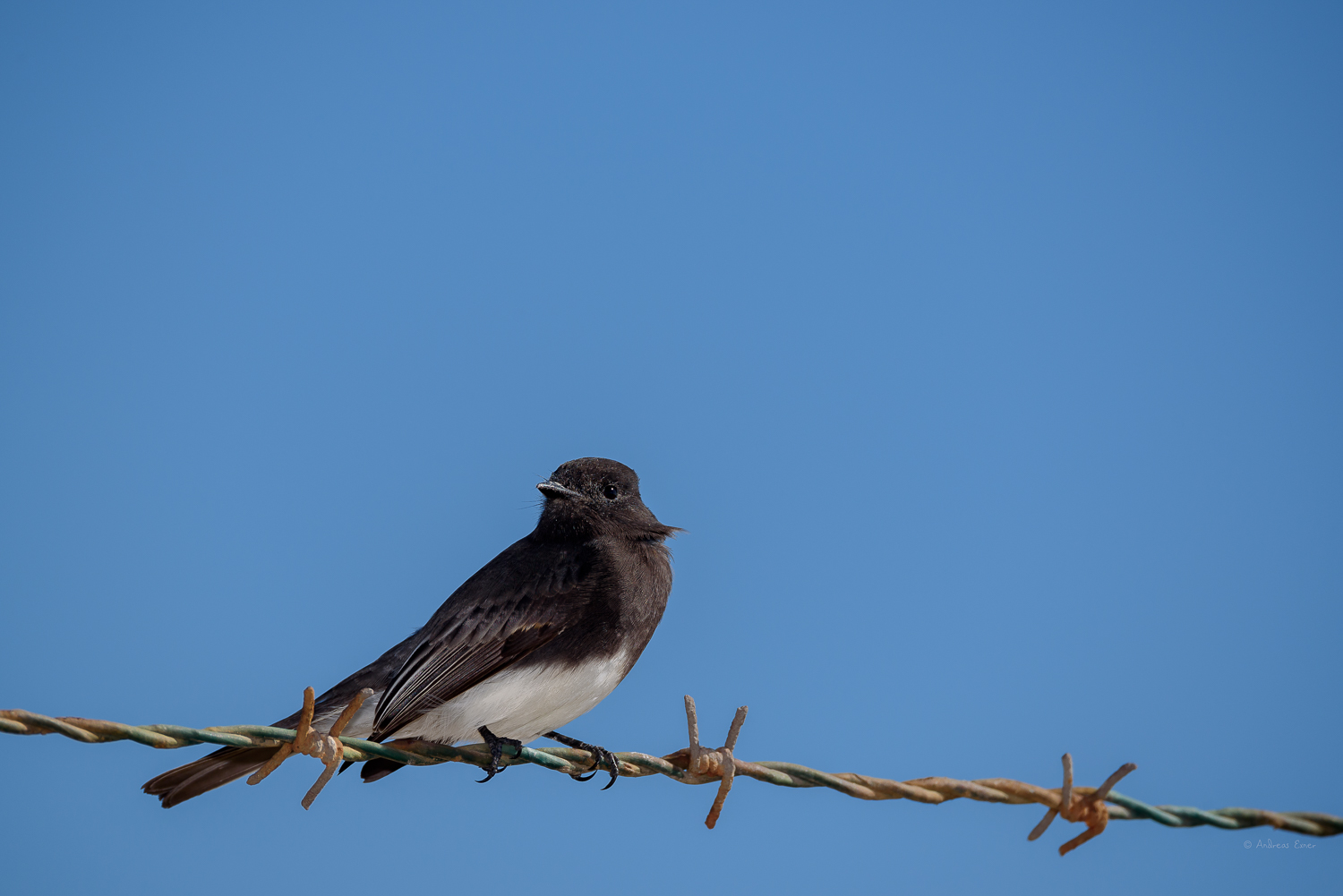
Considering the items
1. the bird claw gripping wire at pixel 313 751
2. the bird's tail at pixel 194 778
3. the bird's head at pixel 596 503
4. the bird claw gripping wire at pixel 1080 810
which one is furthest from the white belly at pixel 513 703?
the bird claw gripping wire at pixel 1080 810

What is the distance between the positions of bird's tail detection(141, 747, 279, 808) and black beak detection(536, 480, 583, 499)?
112 inches

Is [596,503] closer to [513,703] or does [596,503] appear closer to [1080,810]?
[513,703]

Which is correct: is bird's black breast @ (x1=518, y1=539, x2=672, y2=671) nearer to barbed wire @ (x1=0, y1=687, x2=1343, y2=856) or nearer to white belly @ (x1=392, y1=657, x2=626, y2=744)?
white belly @ (x1=392, y1=657, x2=626, y2=744)

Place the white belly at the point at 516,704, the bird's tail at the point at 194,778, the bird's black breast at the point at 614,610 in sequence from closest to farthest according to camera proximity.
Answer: the bird's tail at the point at 194,778
the white belly at the point at 516,704
the bird's black breast at the point at 614,610

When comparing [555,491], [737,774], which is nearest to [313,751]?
[737,774]

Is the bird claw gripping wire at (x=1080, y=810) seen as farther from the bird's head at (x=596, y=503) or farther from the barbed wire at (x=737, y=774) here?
the bird's head at (x=596, y=503)

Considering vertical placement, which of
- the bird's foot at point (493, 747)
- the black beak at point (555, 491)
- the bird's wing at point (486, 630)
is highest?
the black beak at point (555, 491)

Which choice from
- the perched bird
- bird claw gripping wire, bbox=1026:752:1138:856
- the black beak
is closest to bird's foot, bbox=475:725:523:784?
the perched bird

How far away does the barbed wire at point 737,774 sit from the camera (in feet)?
11.8

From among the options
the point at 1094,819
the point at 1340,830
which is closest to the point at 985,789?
the point at 1094,819

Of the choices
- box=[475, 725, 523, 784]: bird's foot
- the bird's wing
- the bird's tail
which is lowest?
the bird's tail

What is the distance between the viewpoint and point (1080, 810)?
4.02 meters

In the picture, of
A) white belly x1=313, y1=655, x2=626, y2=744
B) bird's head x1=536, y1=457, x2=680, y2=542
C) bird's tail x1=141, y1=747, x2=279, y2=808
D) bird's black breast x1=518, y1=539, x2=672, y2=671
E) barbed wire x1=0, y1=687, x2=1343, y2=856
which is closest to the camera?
barbed wire x1=0, y1=687, x2=1343, y2=856

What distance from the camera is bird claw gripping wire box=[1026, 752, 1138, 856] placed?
3916 millimetres
